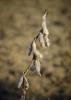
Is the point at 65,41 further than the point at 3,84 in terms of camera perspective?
Yes

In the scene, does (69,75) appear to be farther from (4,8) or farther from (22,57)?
(4,8)

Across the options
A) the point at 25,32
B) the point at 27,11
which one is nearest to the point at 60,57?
the point at 25,32

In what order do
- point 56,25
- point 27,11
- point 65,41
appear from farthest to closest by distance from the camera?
point 27,11, point 56,25, point 65,41

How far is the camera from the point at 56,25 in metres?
5.74

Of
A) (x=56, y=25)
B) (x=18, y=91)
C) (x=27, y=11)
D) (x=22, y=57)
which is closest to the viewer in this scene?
(x=18, y=91)

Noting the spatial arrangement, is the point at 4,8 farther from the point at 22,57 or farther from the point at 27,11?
the point at 22,57

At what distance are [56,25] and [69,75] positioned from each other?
1.65m

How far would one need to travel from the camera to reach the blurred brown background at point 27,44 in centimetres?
397

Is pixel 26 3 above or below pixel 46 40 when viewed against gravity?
above

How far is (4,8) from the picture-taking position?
6289 millimetres

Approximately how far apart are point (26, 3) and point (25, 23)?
0.94 m

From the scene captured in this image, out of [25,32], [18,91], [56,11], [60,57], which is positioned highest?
[56,11]

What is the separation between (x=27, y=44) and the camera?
200 inches

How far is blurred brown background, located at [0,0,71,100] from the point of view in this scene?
3.97 m
